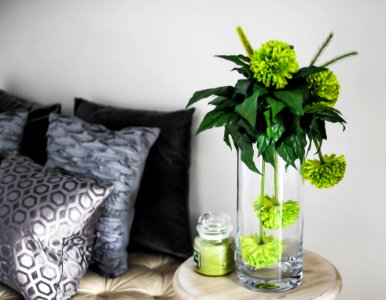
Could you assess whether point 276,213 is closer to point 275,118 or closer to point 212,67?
point 275,118

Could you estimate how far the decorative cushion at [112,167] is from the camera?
1.83 m

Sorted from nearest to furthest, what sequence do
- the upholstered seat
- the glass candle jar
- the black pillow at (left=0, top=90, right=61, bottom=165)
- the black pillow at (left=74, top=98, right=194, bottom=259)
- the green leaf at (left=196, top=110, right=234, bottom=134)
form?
the green leaf at (left=196, top=110, right=234, bottom=134) → the glass candle jar → the upholstered seat → the black pillow at (left=74, top=98, right=194, bottom=259) → the black pillow at (left=0, top=90, right=61, bottom=165)

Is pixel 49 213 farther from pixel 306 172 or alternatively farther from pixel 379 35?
pixel 379 35

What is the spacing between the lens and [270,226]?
53.9 inches

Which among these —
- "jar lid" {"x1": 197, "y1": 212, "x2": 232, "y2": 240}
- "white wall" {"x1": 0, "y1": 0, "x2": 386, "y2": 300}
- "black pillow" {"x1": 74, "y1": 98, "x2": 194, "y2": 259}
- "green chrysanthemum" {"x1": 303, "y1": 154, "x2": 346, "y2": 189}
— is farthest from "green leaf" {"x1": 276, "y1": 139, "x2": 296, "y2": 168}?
"black pillow" {"x1": 74, "y1": 98, "x2": 194, "y2": 259}

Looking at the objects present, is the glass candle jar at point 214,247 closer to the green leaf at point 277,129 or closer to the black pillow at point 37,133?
the green leaf at point 277,129

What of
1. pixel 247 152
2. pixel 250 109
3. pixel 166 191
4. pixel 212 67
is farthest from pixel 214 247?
pixel 212 67

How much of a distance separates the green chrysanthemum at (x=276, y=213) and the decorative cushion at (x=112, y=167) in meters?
0.59

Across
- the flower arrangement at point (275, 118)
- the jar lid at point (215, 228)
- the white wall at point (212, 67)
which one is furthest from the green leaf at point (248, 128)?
the white wall at point (212, 67)

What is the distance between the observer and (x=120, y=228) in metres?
1.85

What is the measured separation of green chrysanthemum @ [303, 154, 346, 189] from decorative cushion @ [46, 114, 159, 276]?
2.10 ft

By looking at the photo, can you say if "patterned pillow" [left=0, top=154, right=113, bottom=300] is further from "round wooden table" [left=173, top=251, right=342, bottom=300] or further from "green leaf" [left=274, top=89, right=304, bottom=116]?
"green leaf" [left=274, top=89, right=304, bottom=116]

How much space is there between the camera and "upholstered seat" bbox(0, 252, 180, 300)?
1740mm

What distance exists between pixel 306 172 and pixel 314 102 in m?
0.18
